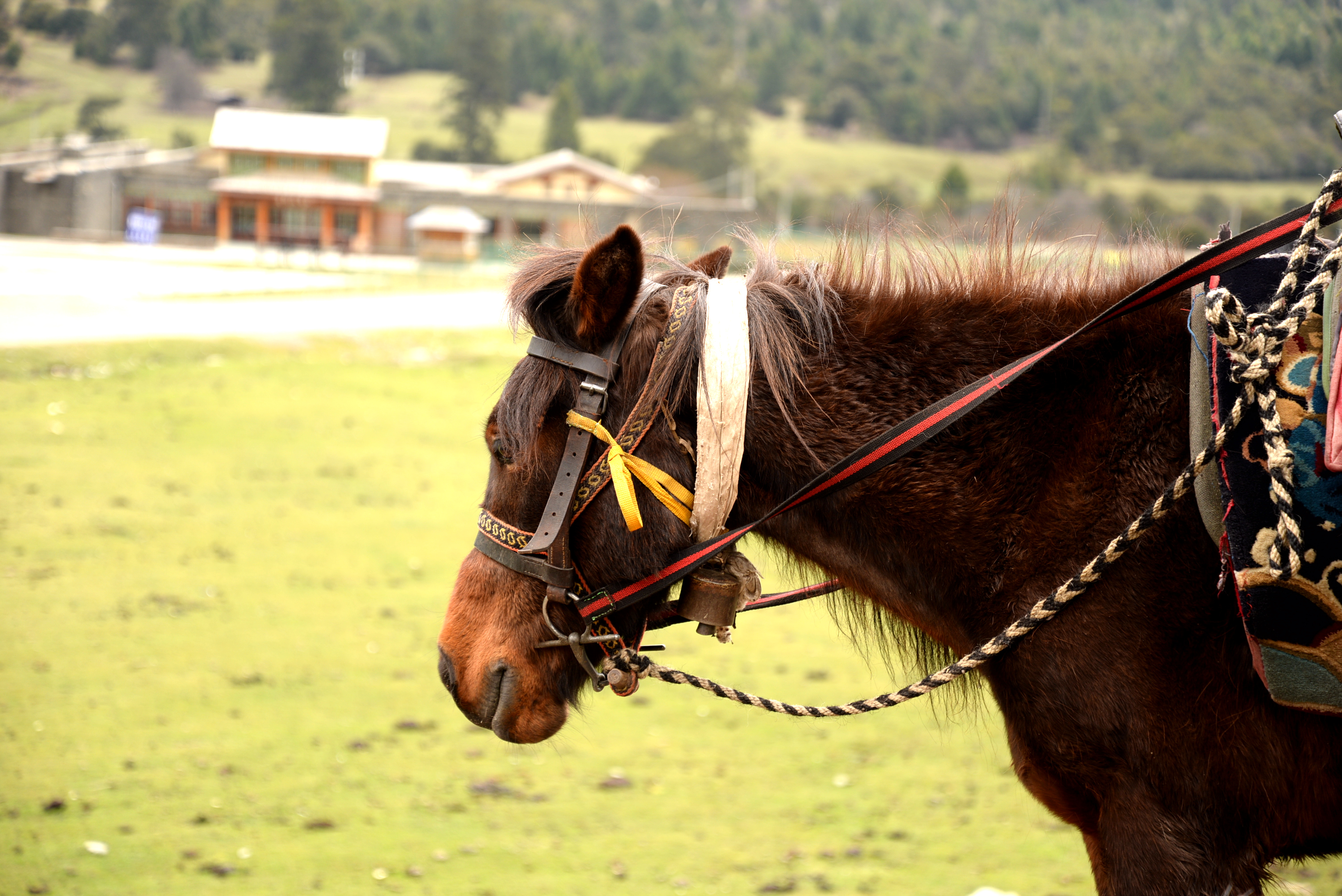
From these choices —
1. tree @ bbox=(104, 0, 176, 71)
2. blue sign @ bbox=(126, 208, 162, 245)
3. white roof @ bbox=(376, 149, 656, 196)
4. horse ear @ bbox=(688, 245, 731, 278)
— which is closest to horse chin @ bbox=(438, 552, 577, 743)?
horse ear @ bbox=(688, 245, 731, 278)

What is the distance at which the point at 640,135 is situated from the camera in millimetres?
80312

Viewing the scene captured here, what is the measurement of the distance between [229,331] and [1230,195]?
45.8 meters

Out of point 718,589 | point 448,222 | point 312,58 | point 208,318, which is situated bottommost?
point 208,318

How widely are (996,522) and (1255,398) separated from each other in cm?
48

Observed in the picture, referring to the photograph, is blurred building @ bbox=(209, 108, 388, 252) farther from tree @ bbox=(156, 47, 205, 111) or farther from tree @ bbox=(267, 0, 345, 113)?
tree @ bbox=(156, 47, 205, 111)

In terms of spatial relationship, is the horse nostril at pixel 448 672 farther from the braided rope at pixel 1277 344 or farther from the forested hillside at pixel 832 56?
A: the forested hillside at pixel 832 56

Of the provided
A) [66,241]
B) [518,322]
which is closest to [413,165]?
[66,241]

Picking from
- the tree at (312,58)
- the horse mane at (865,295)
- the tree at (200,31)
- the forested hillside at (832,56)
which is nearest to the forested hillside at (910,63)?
the forested hillside at (832,56)

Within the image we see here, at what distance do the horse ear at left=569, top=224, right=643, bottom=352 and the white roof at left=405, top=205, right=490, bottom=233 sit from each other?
1487 inches

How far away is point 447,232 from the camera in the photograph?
41406 millimetres

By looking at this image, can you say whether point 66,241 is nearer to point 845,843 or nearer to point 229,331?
point 229,331

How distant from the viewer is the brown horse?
174cm

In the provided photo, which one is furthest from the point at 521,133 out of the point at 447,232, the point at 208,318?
the point at 208,318

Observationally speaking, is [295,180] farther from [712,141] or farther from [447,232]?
[712,141]
